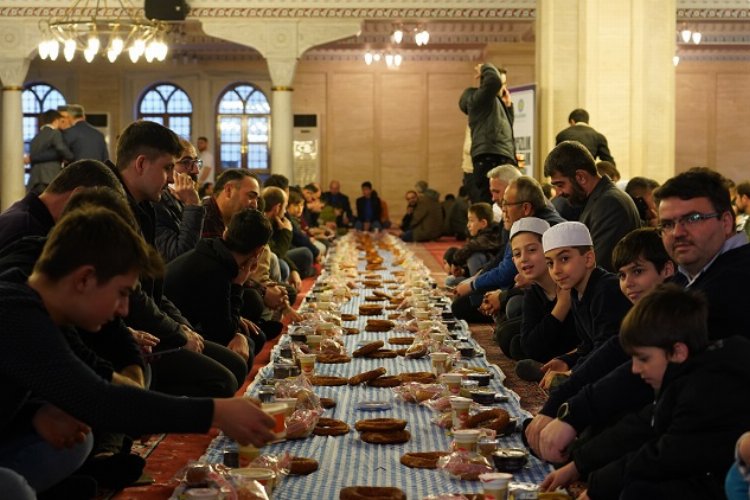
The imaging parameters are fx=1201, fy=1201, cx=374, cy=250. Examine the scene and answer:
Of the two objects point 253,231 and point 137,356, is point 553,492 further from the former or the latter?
point 253,231

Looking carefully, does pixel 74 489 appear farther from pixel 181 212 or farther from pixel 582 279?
pixel 181 212

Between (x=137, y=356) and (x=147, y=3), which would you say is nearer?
(x=137, y=356)

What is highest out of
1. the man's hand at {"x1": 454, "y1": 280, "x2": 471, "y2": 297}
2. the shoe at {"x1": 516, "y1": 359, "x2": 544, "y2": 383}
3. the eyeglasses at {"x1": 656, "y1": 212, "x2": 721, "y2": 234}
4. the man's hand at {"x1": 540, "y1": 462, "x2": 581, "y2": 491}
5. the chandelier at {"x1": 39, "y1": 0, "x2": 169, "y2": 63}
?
the chandelier at {"x1": 39, "y1": 0, "x2": 169, "y2": 63}

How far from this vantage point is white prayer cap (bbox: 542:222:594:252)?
5129 millimetres

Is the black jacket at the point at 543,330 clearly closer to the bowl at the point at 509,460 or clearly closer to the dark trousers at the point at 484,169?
the bowl at the point at 509,460

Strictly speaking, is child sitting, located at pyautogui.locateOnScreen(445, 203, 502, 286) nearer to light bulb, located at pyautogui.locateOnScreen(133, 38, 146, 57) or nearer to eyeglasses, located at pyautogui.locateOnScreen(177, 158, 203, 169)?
eyeglasses, located at pyautogui.locateOnScreen(177, 158, 203, 169)

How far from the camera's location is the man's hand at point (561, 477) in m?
3.80

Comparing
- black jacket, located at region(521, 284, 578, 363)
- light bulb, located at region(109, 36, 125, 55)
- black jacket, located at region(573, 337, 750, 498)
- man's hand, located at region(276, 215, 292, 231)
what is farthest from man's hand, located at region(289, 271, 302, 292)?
black jacket, located at region(573, 337, 750, 498)

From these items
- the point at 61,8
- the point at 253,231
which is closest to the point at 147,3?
the point at 61,8

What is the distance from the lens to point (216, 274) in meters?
→ 6.00

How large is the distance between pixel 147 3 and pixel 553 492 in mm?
14525

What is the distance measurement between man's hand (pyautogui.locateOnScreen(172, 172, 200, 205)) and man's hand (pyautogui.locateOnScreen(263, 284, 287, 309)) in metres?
1.00

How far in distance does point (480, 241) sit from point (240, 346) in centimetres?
428

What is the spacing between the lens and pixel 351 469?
429 centimetres
